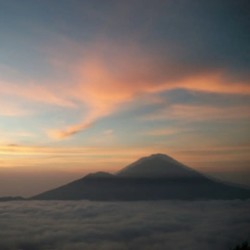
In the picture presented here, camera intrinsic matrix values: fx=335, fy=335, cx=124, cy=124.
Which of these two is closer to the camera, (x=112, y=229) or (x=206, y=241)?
(x=206, y=241)

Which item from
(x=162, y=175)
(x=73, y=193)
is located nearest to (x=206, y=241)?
(x=73, y=193)

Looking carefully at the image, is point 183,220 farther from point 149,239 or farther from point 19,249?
point 19,249

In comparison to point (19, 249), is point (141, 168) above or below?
above

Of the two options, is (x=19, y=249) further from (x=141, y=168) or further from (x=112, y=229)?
(x=141, y=168)

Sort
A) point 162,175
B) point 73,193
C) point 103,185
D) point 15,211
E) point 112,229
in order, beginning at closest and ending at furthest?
point 112,229
point 15,211
point 73,193
point 103,185
point 162,175

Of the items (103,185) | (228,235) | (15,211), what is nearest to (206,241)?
(228,235)

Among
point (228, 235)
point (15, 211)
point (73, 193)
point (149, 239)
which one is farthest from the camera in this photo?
point (73, 193)
